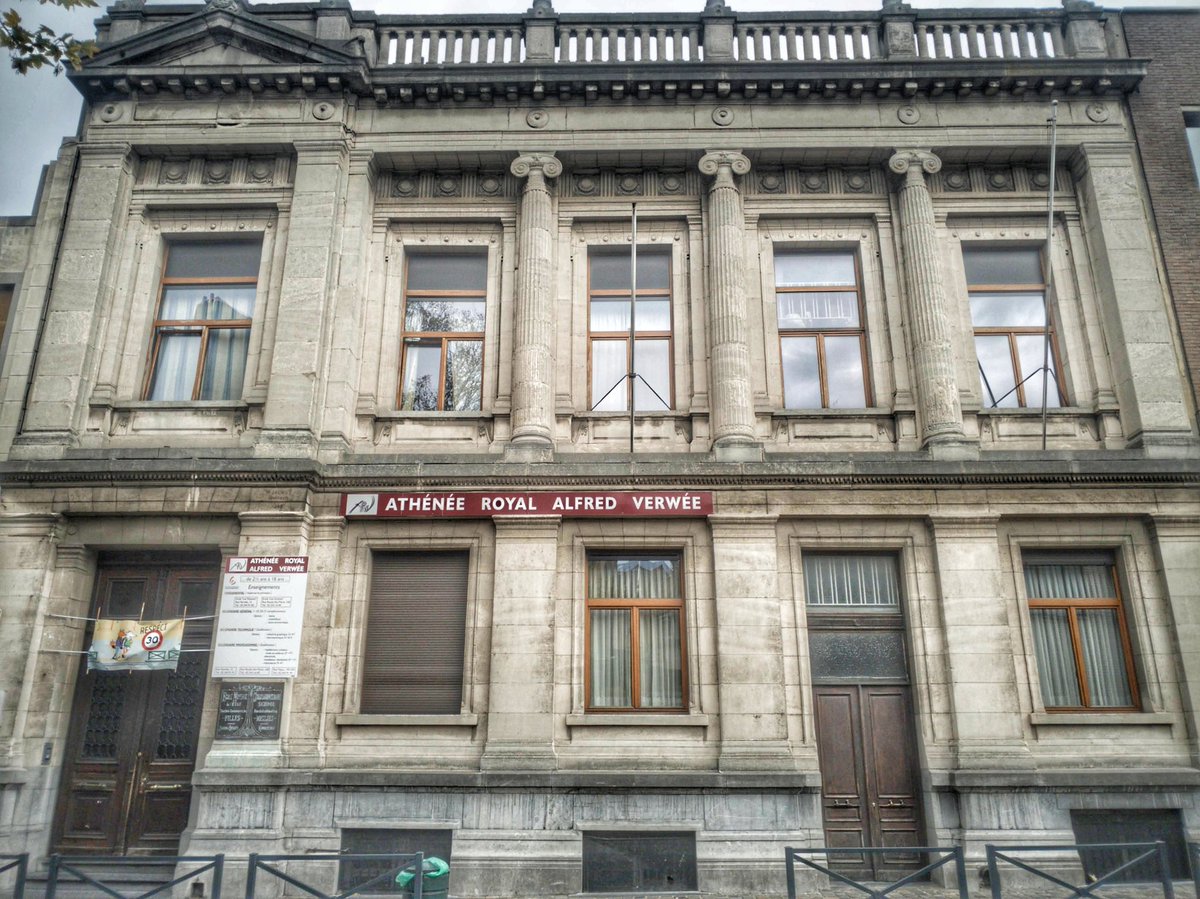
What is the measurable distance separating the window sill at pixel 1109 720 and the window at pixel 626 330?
24.6ft

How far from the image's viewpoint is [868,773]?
42.4 ft

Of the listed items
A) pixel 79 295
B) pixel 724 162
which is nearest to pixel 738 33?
pixel 724 162

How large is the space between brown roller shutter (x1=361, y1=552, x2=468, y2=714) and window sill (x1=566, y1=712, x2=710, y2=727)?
186 centimetres

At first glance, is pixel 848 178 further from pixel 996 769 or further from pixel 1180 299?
pixel 996 769

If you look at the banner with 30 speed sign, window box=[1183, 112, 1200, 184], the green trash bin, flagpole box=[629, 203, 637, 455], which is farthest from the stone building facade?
the green trash bin

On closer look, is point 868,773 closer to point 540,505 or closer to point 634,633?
point 634,633

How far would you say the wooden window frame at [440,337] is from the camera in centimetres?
1505

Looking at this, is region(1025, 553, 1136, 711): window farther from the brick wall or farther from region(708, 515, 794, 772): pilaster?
region(708, 515, 794, 772): pilaster

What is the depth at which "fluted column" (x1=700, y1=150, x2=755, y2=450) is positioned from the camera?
14.1 meters

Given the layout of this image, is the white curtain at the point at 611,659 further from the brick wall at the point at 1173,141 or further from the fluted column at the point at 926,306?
the brick wall at the point at 1173,141

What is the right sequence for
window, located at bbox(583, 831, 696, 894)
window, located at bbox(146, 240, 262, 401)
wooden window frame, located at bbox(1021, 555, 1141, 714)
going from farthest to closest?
window, located at bbox(146, 240, 262, 401) < wooden window frame, located at bbox(1021, 555, 1141, 714) < window, located at bbox(583, 831, 696, 894)

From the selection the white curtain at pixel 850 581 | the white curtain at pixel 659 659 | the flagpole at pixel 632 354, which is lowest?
the white curtain at pixel 659 659

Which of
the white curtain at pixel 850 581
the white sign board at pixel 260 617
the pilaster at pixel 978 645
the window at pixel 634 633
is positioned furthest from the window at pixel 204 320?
the pilaster at pixel 978 645

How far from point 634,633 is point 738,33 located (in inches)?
440
